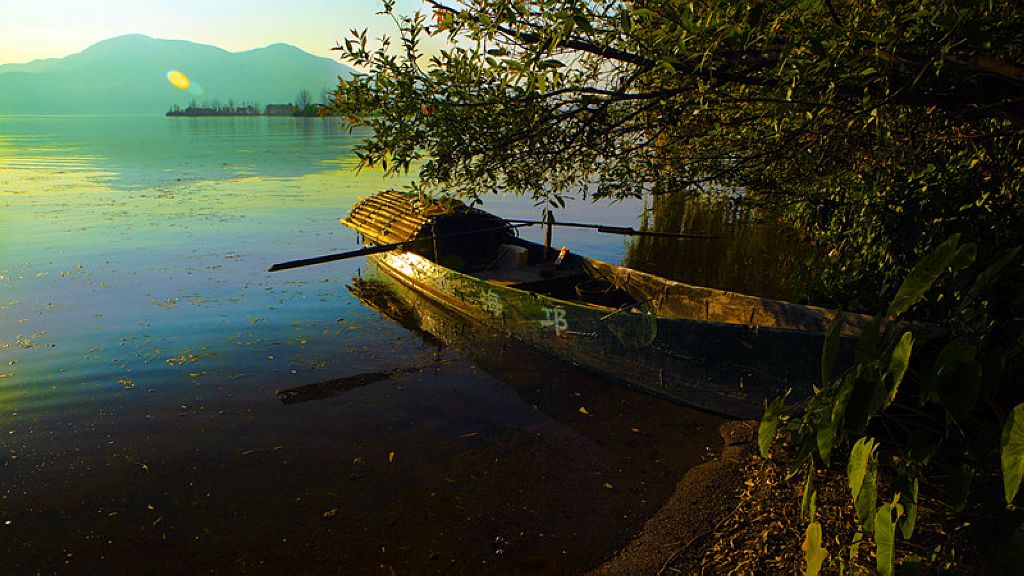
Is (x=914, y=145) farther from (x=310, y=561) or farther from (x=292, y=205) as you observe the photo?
(x=292, y=205)

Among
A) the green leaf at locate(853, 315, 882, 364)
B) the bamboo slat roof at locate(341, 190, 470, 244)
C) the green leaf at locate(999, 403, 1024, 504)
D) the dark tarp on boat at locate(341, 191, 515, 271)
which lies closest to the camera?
the green leaf at locate(999, 403, 1024, 504)

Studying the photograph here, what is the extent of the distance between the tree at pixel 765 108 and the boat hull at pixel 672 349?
2056 millimetres

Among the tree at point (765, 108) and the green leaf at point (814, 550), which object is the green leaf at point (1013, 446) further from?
the tree at point (765, 108)

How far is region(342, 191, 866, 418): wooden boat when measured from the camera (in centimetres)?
748

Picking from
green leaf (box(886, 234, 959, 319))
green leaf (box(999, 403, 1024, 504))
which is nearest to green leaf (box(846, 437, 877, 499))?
green leaf (box(999, 403, 1024, 504))

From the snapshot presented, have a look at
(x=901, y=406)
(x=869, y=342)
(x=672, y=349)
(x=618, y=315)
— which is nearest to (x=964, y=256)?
(x=869, y=342)

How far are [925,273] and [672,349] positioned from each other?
4424mm

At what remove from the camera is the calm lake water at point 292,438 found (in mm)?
5984

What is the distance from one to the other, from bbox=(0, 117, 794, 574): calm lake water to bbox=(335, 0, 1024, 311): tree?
142 inches

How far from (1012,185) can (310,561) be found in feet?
29.4

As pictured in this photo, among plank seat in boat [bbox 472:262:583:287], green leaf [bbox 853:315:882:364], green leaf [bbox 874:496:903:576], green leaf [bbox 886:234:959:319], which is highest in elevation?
green leaf [bbox 886:234:959:319]

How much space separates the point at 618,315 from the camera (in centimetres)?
892

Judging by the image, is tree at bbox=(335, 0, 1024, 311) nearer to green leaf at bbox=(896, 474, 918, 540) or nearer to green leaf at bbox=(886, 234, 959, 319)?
green leaf at bbox=(886, 234, 959, 319)

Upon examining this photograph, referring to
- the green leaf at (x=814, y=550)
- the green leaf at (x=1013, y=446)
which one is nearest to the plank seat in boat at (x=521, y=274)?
the green leaf at (x=814, y=550)
